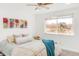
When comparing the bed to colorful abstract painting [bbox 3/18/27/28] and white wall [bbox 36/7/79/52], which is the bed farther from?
colorful abstract painting [bbox 3/18/27/28]

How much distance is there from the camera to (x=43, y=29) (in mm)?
1426

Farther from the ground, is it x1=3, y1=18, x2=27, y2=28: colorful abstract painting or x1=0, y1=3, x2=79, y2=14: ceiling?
x1=0, y1=3, x2=79, y2=14: ceiling

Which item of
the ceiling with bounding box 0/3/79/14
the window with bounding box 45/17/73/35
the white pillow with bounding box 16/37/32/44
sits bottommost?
the white pillow with bounding box 16/37/32/44

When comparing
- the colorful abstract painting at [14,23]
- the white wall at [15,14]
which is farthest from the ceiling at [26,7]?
the colorful abstract painting at [14,23]

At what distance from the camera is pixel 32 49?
137 centimetres

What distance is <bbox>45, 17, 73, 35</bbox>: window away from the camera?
1.37 metres

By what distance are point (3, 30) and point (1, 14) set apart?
0.19m

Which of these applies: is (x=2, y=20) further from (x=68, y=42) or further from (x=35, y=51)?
(x=68, y=42)

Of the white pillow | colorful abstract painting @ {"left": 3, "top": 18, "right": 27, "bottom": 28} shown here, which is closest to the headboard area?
the white pillow

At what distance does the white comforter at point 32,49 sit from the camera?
136 cm

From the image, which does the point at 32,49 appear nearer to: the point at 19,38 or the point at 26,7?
the point at 19,38

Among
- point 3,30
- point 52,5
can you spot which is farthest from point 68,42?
point 3,30

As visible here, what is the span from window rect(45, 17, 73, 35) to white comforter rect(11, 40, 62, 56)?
0.18 meters

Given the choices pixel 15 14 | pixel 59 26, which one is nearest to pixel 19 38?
pixel 15 14
